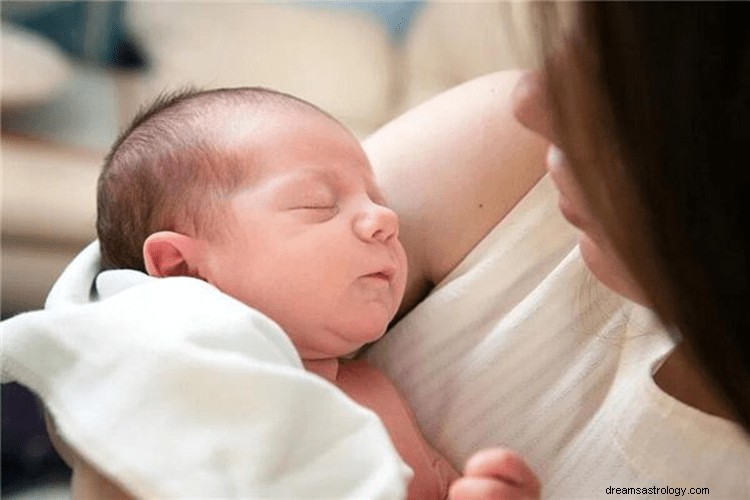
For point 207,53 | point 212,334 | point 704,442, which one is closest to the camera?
point 212,334

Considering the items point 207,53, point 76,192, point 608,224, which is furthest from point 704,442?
point 207,53

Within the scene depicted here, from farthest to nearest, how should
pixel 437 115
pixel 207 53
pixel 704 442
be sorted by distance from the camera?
pixel 207 53
pixel 437 115
pixel 704 442

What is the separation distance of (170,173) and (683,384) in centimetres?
41

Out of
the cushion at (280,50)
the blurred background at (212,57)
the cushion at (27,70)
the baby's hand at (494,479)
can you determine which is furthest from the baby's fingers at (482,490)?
the cushion at (280,50)

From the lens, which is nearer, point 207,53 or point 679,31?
point 679,31

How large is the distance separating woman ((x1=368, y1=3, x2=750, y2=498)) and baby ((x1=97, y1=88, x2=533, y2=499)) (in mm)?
55

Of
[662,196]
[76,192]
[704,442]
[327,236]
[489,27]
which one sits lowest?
[76,192]

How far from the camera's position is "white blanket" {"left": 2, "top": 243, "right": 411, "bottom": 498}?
0.60 meters

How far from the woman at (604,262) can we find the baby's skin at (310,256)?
59mm

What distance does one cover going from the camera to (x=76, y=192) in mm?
1858

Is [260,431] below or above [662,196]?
below

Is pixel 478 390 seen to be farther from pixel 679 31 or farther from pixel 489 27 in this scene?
pixel 489 27

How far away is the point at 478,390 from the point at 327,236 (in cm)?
18

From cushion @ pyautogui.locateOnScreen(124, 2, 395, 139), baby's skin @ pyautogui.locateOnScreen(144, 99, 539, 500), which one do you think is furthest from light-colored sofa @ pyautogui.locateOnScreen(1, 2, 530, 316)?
baby's skin @ pyautogui.locateOnScreen(144, 99, 539, 500)
